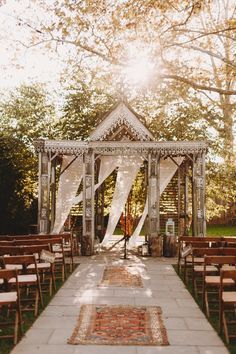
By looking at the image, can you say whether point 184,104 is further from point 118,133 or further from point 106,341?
point 106,341

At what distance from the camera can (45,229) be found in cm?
1466

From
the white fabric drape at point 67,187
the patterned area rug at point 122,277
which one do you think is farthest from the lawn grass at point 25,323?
the white fabric drape at point 67,187

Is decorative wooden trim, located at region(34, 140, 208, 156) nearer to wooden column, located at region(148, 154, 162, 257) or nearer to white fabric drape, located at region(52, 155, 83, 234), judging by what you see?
wooden column, located at region(148, 154, 162, 257)

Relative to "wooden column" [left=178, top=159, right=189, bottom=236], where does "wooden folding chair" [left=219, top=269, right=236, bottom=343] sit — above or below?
below

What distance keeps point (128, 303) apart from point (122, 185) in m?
8.50

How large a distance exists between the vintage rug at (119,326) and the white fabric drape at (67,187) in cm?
795

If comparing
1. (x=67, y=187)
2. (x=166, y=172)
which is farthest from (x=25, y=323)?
(x=166, y=172)

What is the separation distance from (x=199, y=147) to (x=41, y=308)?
337 inches

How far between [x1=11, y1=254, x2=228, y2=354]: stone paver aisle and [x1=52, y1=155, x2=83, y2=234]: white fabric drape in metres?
3.69

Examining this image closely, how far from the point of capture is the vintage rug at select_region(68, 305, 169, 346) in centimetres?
592

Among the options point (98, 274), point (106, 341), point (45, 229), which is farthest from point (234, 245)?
point (45, 229)

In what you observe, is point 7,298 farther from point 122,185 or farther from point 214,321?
point 122,185

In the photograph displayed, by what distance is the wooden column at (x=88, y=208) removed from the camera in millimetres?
14758

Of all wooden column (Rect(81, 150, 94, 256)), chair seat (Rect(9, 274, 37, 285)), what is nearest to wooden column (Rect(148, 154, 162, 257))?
wooden column (Rect(81, 150, 94, 256))
